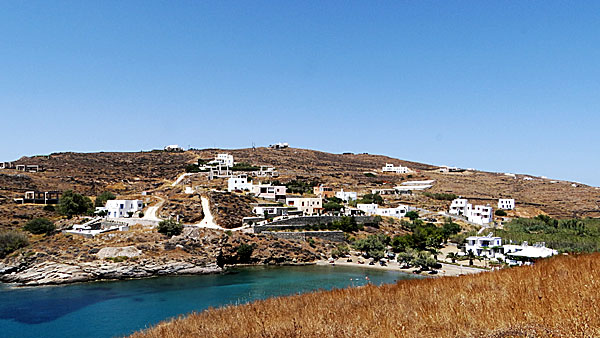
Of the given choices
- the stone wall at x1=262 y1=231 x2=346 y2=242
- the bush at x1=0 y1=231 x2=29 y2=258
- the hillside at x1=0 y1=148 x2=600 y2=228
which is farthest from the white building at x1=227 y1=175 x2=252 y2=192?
the bush at x1=0 y1=231 x2=29 y2=258

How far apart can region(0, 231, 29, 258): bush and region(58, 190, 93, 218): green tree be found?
30.8 ft

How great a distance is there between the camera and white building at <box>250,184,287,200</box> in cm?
4989

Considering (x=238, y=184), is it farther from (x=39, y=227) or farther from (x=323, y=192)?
(x=39, y=227)

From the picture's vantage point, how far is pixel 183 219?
3859 cm

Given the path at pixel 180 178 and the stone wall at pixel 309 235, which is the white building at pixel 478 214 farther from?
the path at pixel 180 178

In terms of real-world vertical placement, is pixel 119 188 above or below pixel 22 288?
above

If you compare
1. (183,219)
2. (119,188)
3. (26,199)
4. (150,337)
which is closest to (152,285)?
(183,219)

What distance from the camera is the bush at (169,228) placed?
111 ft

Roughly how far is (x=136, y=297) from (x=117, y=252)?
6.98 m

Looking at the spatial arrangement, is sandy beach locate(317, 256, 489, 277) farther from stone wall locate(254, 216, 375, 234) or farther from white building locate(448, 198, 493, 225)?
white building locate(448, 198, 493, 225)

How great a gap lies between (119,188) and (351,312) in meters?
59.4

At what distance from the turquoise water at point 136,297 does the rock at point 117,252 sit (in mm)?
2456

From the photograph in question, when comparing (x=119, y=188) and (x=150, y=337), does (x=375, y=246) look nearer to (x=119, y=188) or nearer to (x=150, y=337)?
(x=150, y=337)

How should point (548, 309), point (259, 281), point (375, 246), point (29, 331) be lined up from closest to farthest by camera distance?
point (548, 309), point (29, 331), point (259, 281), point (375, 246)
